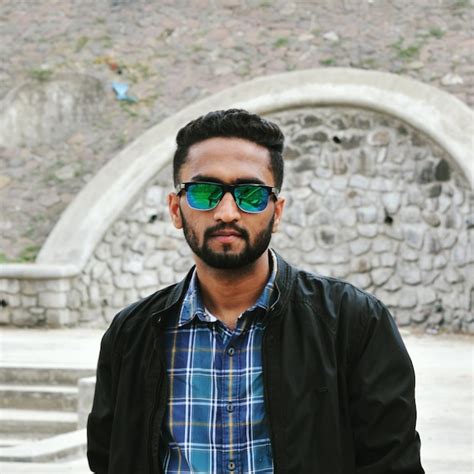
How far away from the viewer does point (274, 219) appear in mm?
2453

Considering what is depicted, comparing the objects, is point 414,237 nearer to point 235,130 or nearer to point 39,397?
point 39,397

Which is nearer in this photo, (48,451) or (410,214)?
(48,451)

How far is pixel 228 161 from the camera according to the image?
2.39 meters

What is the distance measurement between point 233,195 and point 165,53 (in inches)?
459

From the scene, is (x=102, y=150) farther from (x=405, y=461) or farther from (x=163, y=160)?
(x=405, y=461)

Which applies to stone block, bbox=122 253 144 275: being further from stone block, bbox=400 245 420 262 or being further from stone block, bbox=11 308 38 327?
stone block, bbox=400 245 420 262

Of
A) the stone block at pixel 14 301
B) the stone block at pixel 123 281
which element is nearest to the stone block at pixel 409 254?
the stone block at pixel 123 281

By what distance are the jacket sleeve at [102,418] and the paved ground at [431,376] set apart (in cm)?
327

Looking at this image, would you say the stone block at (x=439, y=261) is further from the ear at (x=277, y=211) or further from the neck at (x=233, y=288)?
the neck at (x=233, y=288)

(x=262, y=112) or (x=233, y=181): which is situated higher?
(x=262, y=112)

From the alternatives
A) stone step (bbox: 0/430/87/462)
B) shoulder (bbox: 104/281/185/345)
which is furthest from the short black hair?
stone step (bbox: 0/430/87/462)

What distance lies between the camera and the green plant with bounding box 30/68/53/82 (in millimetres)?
13734

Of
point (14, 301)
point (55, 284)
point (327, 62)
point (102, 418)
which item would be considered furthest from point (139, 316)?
point (327, 62)

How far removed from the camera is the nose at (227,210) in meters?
2.33
